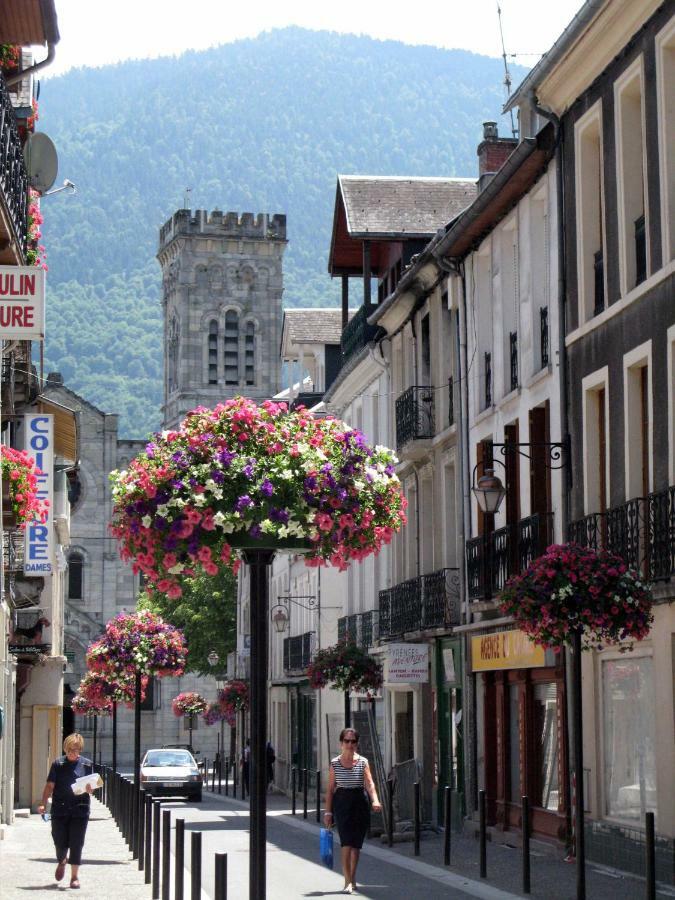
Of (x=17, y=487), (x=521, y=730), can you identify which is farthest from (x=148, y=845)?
(x=521, y=730)

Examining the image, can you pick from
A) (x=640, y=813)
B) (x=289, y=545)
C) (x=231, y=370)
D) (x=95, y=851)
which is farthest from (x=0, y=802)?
(x=231, y=370)

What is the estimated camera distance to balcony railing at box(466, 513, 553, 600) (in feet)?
78.1

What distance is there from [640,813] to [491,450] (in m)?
Result: 8.12

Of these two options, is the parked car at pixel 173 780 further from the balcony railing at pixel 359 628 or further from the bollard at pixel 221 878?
the bollard at pixel 221 878

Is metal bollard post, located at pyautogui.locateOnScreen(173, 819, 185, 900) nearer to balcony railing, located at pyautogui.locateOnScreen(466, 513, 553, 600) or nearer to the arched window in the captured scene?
balcony railing, located at pyautogui.locateOnScreen(466, 513, 553, 600)

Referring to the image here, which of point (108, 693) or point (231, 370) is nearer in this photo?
point (108, 693)

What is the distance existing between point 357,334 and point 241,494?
2766 cm

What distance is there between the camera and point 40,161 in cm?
1950

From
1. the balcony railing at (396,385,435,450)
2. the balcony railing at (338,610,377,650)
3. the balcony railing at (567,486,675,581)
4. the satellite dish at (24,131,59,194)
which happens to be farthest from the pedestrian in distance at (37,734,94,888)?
the balcony railing at (338,610,377,650)

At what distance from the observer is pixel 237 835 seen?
2820cm

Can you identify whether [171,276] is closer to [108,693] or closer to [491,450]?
[108,693]

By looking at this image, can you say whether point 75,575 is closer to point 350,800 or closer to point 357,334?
point 357,334

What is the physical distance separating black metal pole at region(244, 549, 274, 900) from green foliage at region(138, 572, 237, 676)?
6320cm

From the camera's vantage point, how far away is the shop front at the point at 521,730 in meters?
23.1
